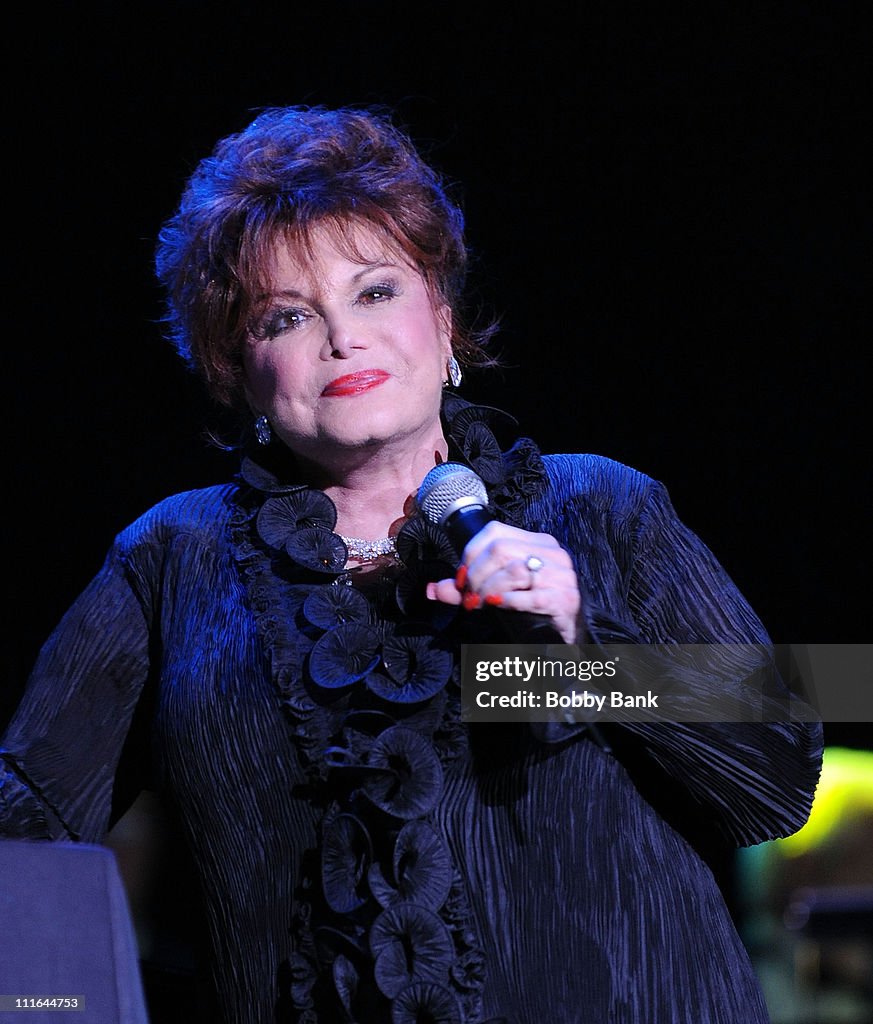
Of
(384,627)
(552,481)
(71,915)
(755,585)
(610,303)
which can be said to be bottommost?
(71,915)

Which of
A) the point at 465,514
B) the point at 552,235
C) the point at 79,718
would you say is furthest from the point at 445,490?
the point at 552,235

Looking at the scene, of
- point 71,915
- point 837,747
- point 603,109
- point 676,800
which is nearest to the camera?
point 71,915

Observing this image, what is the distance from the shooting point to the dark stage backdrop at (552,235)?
7.33 feet

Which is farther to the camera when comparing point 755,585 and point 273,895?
point 755,585

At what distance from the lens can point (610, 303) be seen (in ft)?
7.63

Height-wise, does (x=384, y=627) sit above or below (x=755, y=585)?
below

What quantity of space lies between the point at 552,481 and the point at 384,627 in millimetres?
281

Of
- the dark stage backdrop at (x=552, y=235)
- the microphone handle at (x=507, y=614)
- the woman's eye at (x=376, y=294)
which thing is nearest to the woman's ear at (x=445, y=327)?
the woman's eye at (x=376, y=294)

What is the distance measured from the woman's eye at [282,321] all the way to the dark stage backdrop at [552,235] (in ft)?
2.39

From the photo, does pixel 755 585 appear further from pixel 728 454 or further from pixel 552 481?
pixel 552 481

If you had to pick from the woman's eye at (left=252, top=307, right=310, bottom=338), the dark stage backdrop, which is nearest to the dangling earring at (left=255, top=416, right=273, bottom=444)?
the woman's eye at (left=252, top=307, right=310, bottom=338)

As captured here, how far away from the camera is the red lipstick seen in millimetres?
1527

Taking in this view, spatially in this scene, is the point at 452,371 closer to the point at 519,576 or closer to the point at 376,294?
the point at 376,294

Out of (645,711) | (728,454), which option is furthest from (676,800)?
(728,454)
